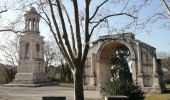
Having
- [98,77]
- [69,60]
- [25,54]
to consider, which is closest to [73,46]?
[69,60]

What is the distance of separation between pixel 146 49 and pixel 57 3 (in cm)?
2151

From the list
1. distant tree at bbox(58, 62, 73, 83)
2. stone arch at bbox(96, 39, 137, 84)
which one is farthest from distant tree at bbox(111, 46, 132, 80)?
stone arch at bbox(96, 39, 137, 84)

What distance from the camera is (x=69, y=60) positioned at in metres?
14.1

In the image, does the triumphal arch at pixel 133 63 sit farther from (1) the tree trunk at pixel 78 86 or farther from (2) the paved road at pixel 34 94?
(1) the tree trunk at pixel 78 86

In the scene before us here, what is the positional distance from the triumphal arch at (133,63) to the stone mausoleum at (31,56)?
38.2 ft

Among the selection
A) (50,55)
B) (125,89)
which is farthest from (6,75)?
(125,89)

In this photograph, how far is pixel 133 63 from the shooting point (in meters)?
32.9

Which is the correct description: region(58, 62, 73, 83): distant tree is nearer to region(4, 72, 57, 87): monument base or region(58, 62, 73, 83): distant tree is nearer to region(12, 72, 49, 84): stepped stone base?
region(4, 72, 57, 87): monument base

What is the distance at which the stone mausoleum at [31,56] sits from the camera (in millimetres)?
44094

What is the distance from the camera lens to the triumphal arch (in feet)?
104

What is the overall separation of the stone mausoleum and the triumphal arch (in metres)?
11.6

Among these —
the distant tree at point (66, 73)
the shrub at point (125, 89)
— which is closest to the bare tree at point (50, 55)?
the distant tree at point (66, 73)

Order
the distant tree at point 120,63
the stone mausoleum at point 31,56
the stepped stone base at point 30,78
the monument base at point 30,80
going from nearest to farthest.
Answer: the monument base at point 30,80
the stepped stone base at point 30,78
the stone mausoleum at point 31,56
the distant tree at point 120,63

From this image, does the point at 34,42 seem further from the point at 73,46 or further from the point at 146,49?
the point at 73,46
